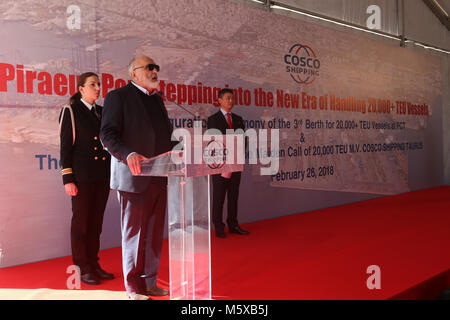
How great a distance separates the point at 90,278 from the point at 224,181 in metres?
1.82

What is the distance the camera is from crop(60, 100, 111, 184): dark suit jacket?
3016 mm

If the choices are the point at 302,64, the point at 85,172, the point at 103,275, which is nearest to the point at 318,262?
the point at 103,275

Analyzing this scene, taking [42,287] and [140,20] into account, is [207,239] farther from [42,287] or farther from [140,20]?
[140,20]

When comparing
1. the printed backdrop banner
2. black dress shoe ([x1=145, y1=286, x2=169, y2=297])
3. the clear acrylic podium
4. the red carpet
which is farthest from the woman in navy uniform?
the clear acrylic podium

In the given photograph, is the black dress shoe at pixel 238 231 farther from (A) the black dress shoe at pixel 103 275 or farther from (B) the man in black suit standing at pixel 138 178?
(B) the man in black suit standing at pixel 138 178

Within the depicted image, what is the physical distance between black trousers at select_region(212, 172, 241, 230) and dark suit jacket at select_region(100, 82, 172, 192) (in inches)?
74.8

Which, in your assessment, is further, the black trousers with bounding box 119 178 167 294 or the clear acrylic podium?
the black trousers with bounding box 119 178 167 294

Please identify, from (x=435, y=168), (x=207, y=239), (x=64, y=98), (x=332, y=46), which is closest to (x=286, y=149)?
(x=332, y=46)

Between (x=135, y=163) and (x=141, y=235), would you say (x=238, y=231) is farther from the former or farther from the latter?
(x=135, y=163)

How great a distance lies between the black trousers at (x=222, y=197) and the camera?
437 cm

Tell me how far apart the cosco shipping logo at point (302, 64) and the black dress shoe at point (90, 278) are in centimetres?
376

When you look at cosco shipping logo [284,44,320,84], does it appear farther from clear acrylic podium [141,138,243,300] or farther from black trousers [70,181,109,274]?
clear acrylic podium [141,138,243,300]

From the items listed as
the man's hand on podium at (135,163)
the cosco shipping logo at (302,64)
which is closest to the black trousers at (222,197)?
the cosco shipping logo at (302,64)
